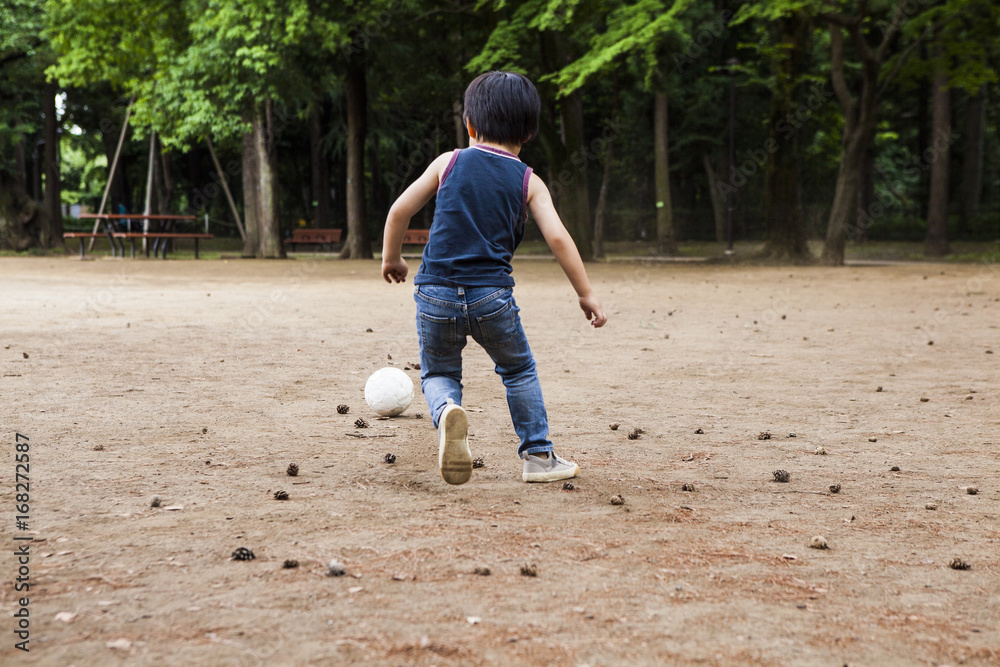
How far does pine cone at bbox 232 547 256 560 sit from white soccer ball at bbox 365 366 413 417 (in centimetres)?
236

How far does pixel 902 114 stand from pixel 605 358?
3587cm

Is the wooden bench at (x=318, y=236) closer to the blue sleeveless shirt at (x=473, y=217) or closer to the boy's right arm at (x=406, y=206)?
the boy's right arm at (x=406, y=206)

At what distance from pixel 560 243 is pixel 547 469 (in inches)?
36.3

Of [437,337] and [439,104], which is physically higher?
[439,104]

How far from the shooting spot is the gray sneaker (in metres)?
3.87

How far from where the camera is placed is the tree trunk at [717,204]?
121 feet

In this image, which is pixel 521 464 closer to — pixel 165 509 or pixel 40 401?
pixel 165 509

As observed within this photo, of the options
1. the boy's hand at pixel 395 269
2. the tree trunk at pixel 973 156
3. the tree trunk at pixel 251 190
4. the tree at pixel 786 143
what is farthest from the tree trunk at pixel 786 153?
the boy's hand at pixel 395 269

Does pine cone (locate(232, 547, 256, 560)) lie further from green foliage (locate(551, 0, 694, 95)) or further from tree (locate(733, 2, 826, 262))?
tree (locate(733, 2, 826, 262))

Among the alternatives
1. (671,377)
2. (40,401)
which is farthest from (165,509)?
(671,377)

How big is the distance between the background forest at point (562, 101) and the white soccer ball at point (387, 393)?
1354 centimetres

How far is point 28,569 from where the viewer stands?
271cm

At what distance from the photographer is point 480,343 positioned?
3.90m

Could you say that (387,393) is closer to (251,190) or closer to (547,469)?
(547,469)
